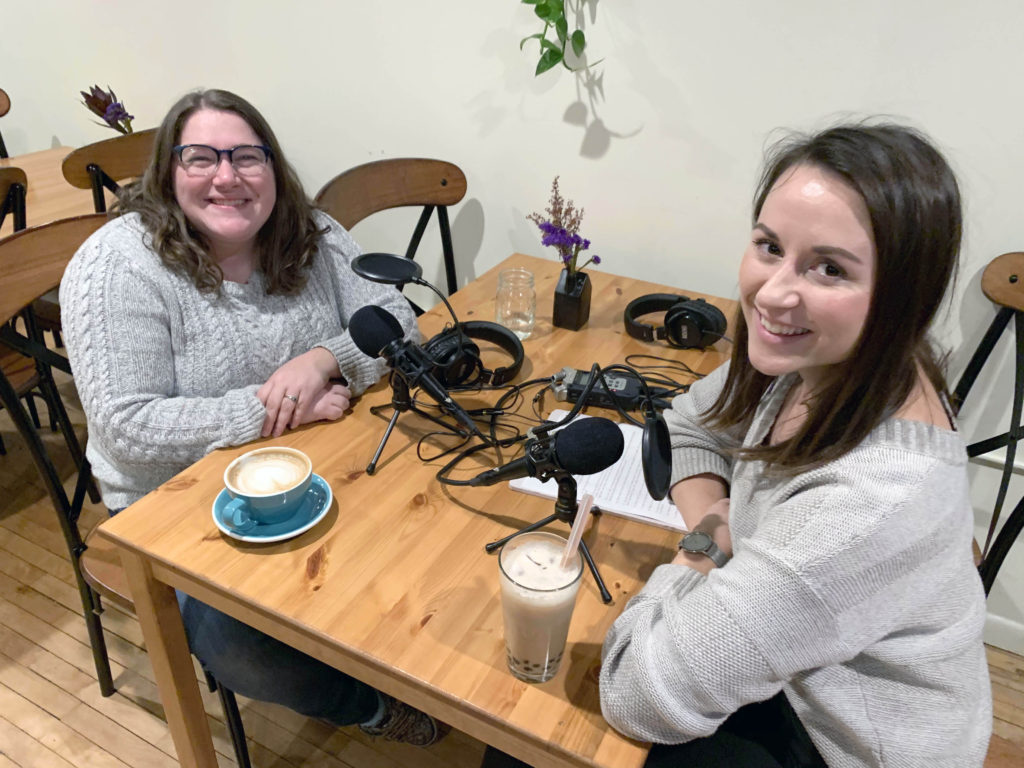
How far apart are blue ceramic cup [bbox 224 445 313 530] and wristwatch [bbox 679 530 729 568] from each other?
0.53 metres

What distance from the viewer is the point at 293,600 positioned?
0.86 metres

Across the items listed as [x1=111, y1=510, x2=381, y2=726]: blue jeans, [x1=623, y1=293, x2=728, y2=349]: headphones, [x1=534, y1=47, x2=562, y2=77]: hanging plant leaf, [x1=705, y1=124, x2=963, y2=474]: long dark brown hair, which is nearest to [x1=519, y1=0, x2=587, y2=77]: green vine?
[x1=534, y1=47, x2=562, y2=77]: hanging plant leaf

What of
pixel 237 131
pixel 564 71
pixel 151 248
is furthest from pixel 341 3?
pixel 151 248

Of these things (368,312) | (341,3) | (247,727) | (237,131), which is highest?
(341,3)

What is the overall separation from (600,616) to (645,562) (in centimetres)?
12

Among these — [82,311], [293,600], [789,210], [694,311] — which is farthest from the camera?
[694,311]

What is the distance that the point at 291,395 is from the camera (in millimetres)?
1161

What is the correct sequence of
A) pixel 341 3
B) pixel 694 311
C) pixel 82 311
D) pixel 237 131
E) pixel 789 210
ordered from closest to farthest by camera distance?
pixel 789 210
pixel 82 311
pixel 237 131
pixel 694 311
pixel 341 3

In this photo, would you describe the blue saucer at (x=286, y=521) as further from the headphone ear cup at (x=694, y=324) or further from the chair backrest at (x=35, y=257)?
the headphone ear cup at (x=694, y=324)

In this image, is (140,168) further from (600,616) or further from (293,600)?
(600,616)

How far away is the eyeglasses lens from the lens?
124cm

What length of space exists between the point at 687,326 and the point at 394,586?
887 millimetres

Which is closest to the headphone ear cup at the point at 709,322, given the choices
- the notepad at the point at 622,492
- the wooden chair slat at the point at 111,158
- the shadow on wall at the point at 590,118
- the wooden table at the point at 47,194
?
the notepad at the point at 622,492

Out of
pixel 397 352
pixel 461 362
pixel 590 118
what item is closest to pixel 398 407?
pixel 397 352
